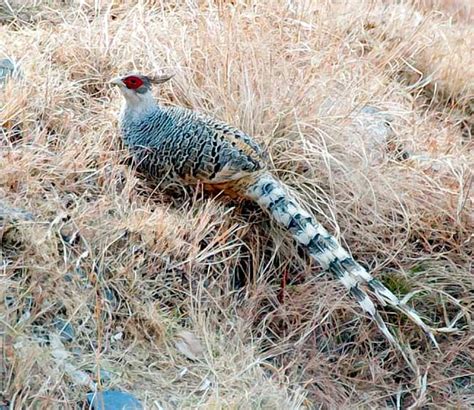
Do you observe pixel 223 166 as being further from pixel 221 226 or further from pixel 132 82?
pixel 132 82

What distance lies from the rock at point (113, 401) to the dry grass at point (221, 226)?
5cm

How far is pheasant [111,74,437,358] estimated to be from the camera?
361cm

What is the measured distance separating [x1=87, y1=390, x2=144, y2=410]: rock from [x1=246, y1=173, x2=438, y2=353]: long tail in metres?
1.10

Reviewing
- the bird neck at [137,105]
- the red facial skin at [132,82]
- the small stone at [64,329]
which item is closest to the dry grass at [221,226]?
the small stone at [64,329]

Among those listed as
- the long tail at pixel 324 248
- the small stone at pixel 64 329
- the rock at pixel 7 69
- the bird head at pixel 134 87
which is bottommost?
the small stone at pixel 64 329

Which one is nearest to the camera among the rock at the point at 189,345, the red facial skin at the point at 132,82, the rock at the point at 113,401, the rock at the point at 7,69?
the rock at the point at 113,401

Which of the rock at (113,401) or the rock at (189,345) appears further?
the rock at (189,345)

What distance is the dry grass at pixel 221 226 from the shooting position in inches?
120

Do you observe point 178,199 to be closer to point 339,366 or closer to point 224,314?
point 224,314

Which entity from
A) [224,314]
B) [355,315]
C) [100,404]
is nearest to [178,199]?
[224,314]

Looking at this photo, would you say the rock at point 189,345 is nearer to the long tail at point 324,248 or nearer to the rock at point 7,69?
the long tail at point 324,248

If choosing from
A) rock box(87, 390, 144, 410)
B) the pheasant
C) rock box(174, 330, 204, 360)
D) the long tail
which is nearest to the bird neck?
the pheasant

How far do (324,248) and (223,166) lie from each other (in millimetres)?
523

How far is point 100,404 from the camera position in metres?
2.76
